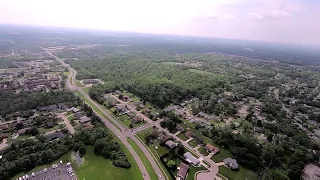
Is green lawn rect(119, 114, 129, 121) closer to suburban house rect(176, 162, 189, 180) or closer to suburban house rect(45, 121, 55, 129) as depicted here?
suburban house rect(45, 121, 55, 129)

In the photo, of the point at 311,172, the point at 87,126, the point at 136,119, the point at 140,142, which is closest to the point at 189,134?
the point at 140,142

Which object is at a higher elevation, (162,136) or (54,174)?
(162,136)

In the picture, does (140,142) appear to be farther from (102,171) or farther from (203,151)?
(203,151)

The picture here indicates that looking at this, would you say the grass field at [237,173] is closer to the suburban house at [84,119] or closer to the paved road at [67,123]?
the suburban house at [84,119]

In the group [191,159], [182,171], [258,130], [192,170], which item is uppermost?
[258,130]

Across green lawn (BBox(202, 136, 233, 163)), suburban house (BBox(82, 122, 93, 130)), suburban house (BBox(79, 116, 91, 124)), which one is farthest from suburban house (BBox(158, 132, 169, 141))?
suburban house (BBox(79, 116, 91, 124))
